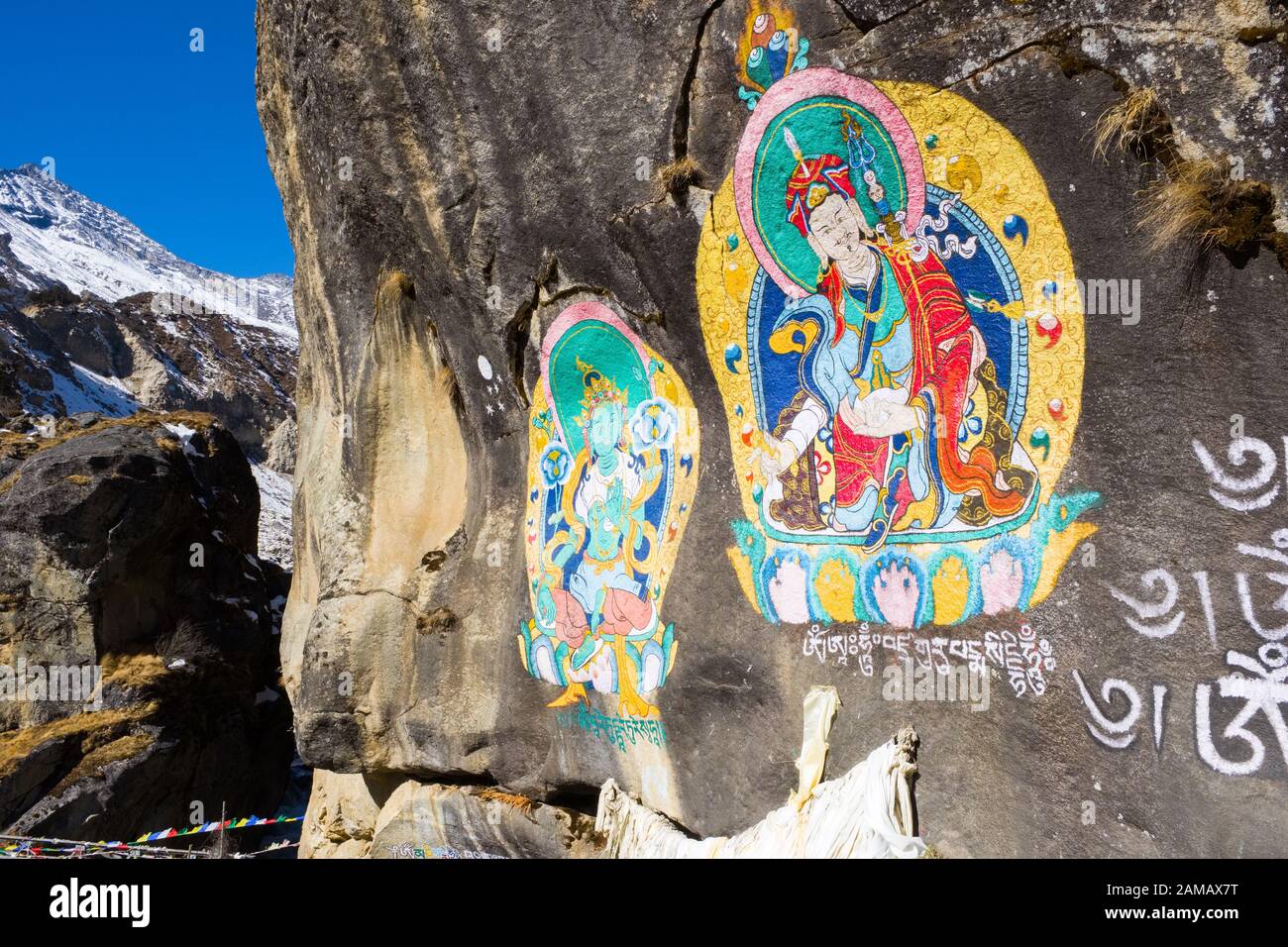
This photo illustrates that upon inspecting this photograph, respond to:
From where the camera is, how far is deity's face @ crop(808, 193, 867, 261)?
156 inches

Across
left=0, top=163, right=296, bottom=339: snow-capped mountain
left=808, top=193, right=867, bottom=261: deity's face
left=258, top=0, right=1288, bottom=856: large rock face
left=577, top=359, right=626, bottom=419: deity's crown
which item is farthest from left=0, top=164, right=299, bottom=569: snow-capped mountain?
left=808, top=193, right=867, bottom=261: deity's face

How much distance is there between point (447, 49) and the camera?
17.1 feet

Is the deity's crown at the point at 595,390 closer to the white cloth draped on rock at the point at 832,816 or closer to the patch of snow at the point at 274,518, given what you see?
the white cloth draped on rock at the point at 832,816

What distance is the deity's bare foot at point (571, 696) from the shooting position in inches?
203

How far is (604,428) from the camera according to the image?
5.20m

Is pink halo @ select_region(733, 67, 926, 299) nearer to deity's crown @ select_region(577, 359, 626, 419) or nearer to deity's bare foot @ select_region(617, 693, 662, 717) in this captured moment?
deity's crown @ select_region(577, 359, 626, 419)

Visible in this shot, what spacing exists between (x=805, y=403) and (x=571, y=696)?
202cm

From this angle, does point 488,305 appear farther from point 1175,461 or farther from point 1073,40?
point 1175,461

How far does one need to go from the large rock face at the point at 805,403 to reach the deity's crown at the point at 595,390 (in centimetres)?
2

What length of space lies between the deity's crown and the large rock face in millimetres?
17

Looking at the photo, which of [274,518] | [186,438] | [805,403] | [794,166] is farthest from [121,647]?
[274,518]

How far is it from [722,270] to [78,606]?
437 inches

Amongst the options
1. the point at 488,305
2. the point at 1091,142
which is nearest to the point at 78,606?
the point at 488,305

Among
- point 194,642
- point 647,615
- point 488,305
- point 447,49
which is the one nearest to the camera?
point 647,615
